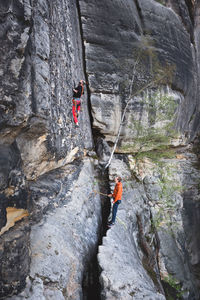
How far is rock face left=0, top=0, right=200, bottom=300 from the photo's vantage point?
2.75 metres

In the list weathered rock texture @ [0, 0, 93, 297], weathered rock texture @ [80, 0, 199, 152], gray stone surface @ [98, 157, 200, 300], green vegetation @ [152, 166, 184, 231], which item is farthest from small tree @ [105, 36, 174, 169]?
weathered rock texture @ [0, 0, 93, 297]

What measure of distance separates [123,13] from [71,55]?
17.3 feet

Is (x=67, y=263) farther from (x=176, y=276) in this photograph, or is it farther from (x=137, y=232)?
(x=176, y=276)

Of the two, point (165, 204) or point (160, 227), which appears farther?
point (165, 204)

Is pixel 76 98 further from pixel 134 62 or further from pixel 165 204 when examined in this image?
pixel 165 204

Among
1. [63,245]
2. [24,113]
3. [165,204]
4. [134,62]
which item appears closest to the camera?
[24,113]

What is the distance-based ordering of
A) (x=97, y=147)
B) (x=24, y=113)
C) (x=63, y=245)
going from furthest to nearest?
(x=97, y=147) < (x=63, y=245) < (x=24, y=113)

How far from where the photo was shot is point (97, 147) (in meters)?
10.4

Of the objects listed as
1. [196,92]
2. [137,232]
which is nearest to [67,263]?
[137,232]

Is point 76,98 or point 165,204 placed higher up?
point 76,98

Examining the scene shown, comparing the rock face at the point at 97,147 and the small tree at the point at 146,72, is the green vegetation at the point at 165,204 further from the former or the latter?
the small tree at the point at 146,72

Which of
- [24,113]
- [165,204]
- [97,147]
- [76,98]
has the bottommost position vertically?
[165,204]

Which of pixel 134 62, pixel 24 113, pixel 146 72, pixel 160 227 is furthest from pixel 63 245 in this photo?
pixel 146 72

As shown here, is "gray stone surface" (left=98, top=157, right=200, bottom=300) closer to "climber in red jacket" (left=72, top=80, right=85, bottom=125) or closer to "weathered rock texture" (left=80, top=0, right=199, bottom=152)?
"weathered rock texture" (left=80, top=0, right=199, bottom=152)
